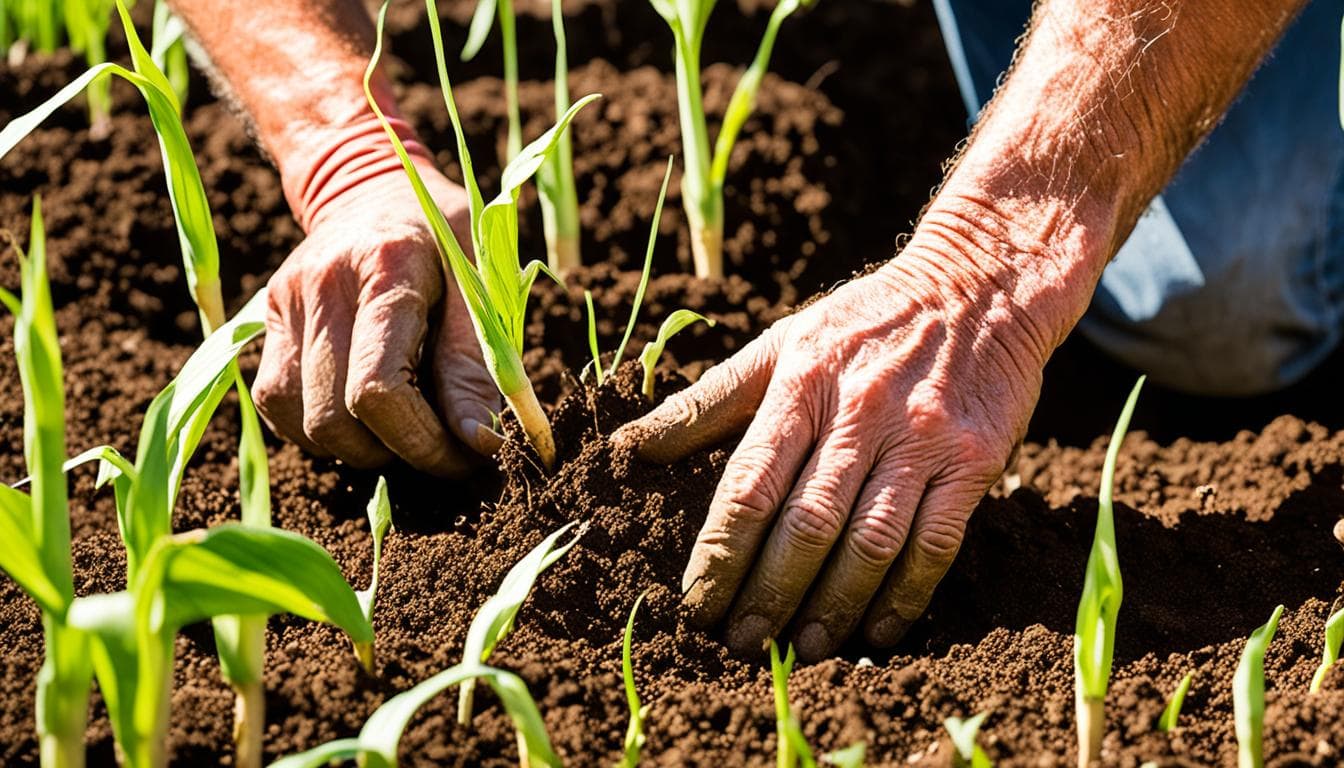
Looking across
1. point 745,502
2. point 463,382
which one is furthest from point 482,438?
point 745,502

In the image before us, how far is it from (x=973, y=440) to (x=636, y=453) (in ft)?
1.22

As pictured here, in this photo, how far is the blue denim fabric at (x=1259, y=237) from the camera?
2.35 m

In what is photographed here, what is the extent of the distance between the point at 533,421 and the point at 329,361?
1.06 feet

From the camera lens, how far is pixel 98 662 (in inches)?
40.6

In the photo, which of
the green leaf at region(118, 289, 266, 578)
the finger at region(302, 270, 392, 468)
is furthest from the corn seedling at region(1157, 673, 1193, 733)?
the finger at region(302, 270, 392, 468)

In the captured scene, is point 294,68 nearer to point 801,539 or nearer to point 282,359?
point 282,359

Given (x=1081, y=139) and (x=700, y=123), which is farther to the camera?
(x=700, y=123)

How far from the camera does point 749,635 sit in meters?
1.46

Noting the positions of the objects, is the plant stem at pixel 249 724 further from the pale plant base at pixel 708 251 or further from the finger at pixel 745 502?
the pale plant base at pixel 708 251

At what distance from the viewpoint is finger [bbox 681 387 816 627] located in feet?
4.68

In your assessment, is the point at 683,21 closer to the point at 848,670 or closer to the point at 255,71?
the point at 255,71

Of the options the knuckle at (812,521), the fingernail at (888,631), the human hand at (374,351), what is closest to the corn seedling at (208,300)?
the human hand at (374,351)

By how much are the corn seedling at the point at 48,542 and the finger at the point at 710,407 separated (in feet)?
2.12

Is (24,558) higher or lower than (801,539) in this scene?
higher
